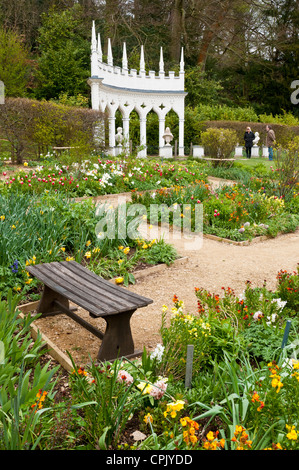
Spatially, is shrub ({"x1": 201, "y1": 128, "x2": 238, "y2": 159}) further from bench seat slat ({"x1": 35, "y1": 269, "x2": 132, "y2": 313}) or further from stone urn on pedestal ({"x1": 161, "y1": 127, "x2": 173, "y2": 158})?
bench seat slat ({"x1": 35, "y1": 269, "x2": 132, "y2": 313})

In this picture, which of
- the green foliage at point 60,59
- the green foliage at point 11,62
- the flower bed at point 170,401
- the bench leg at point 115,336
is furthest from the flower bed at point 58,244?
the green foliage at point 60,59

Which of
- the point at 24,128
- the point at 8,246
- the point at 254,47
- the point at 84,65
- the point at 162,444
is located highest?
the point at 254,47

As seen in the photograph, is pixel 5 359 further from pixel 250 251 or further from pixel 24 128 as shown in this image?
pixel 24 128

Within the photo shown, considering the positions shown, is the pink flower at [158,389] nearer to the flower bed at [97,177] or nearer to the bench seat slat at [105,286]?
the bench seat slat at [105,286]

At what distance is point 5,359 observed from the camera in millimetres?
2908

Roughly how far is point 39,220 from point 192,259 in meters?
2.19

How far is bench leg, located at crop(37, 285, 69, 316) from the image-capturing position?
440cm

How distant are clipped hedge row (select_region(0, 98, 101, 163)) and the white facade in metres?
3.66

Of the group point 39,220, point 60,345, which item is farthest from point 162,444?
point 39,220

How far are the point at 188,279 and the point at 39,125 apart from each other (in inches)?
365

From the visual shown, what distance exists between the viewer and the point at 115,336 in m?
3.53

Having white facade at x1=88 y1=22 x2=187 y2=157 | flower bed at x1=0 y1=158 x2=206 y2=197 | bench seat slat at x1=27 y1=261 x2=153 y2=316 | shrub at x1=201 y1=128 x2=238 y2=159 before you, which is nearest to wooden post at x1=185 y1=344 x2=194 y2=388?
bench seat slat at x1=27 y1=261 x2=153 y2=316

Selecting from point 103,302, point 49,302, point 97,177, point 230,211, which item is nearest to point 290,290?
point 103,302

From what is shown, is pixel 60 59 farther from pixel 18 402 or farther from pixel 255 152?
pixel 18 402
